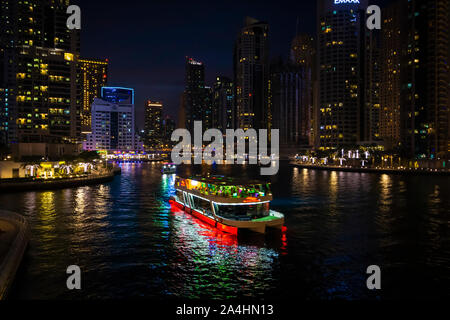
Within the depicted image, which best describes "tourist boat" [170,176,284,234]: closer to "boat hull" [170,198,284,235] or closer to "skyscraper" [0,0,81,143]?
"boat hull" [170,198,284,235]

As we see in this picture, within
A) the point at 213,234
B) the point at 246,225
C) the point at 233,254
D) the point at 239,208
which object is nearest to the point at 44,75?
the point at 239,208

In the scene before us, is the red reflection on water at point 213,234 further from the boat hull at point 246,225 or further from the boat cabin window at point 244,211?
the boat cabin window at point 244,211

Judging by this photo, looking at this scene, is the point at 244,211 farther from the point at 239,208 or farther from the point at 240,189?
the point at 240,189

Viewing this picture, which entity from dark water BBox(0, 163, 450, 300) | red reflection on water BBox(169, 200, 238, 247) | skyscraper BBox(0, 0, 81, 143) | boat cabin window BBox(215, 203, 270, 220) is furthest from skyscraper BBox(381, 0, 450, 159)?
skyscraper BBox(0, 0, 81, 143)

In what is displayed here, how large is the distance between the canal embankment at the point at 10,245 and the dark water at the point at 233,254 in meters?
1.25

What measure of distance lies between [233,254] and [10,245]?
15.7 metres

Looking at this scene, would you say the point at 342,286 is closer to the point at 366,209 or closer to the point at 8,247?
the point at 8,247

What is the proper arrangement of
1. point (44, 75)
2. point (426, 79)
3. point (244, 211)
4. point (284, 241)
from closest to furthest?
point (284, 241), point (244, 211), point (44, 75), point (426, 79)

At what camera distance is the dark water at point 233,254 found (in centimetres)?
2108

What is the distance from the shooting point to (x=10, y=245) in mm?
23234

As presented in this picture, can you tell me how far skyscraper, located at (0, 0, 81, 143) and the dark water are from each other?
113 metres
